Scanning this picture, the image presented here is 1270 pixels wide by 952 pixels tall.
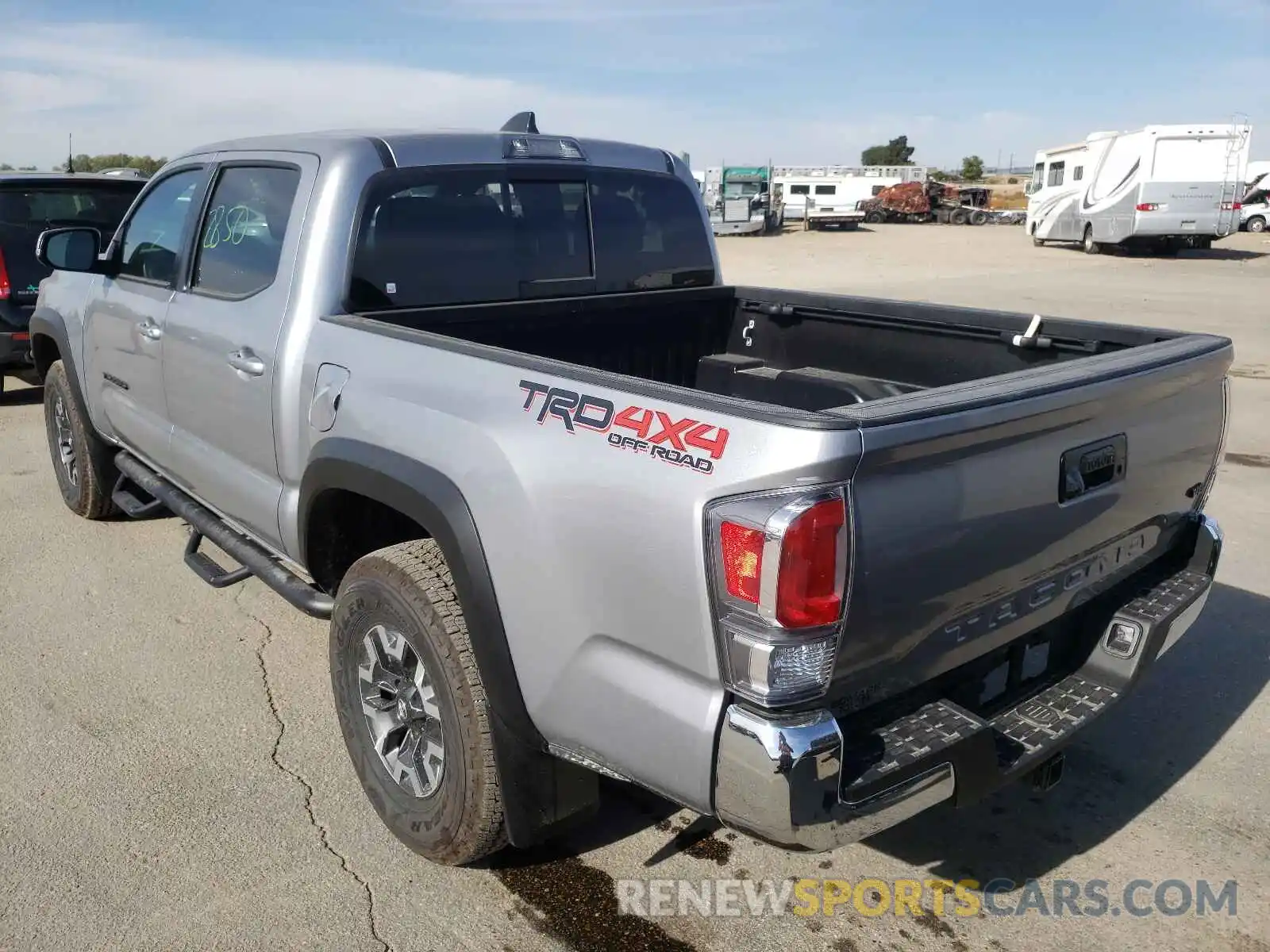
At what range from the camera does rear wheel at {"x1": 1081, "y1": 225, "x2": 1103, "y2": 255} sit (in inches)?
1111

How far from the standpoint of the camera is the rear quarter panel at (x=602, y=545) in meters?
1.97

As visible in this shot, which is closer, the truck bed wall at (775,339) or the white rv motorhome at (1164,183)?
the truck bed wall at (775,339)

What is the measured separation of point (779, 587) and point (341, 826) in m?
1.85

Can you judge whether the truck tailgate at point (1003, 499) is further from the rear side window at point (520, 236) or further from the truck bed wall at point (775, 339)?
the rear side window at point (520, 236)

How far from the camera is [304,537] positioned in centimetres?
323

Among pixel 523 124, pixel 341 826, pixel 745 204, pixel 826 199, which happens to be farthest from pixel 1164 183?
pixel 341 826

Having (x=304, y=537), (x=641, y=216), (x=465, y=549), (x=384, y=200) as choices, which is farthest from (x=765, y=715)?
(x=641, y=216)

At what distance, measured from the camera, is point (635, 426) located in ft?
6.92

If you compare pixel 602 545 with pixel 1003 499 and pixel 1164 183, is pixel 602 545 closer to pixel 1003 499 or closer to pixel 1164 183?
pixel 1003 499

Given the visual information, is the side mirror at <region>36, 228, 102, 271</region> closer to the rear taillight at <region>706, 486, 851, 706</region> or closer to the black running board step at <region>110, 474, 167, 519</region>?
the black running board step at <region>110, 474, 167, 519</region>

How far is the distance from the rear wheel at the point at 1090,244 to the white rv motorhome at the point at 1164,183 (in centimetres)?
6

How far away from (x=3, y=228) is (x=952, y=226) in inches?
1720

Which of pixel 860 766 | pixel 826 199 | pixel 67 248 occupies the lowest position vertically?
pixel 860 766

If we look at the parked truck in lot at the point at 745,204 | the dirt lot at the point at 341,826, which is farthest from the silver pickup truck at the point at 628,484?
the parked truck in lot at the point at 745,204
